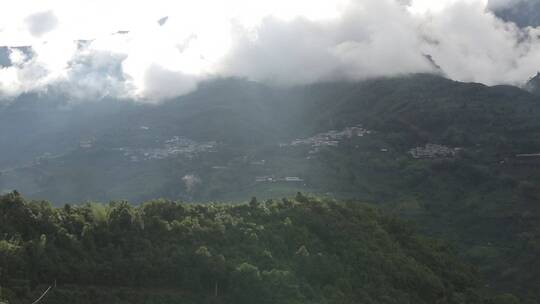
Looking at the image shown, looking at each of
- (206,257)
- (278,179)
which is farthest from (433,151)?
(206,257)

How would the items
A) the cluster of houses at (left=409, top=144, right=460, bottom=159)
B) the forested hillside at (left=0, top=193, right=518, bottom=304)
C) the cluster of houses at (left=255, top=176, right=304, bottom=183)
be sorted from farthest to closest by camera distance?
the cluster of houses at (left=409, top=144, right=460, bottom=159)
the cluster of houses at (left=255, top=176, right=304, bottom=183)
the forested hillside at (left=0, top=193, right=518, bottom=304)

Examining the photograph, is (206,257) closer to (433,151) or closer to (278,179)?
(278,179)

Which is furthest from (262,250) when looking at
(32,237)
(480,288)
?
(480,288)

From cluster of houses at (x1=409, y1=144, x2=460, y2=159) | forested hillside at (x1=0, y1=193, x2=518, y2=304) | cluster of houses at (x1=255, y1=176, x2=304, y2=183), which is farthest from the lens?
cluster of houses at (x1=409, y1=144, x2=460, y2=159)

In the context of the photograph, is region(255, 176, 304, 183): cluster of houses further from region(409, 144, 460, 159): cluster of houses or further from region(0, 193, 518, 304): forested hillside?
region(0, 193, 518, 304): forested hillside

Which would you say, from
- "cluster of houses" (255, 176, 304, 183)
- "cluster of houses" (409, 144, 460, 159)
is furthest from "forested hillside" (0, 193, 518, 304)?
"cluster of houses" (409, 144, 460, 159)

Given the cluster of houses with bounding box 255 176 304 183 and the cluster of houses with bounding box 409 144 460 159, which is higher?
the cluster of houses with bounding box 409 144 460 159
